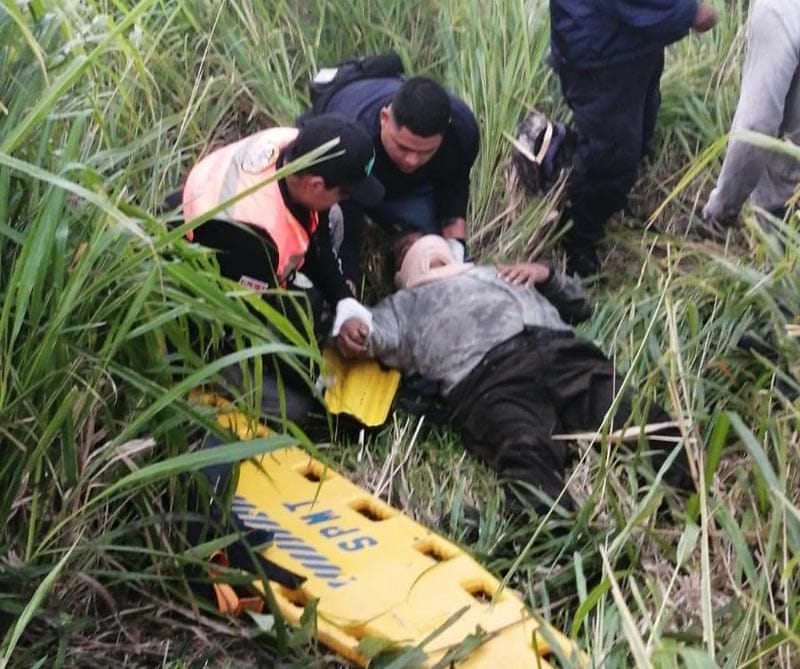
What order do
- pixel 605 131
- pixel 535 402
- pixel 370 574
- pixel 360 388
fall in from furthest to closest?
pixel 605 131, pixel 360 388, pixel 535 402, pixel 370 574

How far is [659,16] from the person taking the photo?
10.3ft

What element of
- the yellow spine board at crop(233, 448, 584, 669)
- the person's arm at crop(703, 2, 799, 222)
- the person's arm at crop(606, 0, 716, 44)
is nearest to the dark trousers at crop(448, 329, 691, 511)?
the yellow spine board at crop(233, 448, 584, 669)

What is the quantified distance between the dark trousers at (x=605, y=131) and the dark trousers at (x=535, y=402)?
65 cm

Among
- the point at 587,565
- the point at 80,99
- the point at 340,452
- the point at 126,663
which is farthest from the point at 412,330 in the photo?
the point at 126,663

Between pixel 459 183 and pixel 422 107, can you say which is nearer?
pixel 422 107

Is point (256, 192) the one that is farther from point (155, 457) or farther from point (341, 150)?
point (155, 457)

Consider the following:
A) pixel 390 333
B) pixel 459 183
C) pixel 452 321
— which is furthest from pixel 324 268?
pixel 459 183

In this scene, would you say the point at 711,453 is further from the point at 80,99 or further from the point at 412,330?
the point at 412,330

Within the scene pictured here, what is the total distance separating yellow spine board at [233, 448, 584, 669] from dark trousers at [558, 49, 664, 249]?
1.36 m

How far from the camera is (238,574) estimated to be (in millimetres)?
1895

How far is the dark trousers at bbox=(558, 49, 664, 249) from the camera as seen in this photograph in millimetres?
3301

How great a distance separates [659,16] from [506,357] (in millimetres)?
1037

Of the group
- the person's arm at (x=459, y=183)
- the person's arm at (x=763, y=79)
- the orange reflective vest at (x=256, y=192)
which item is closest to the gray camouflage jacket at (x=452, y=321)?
the person's arm at (x=459, y=183)

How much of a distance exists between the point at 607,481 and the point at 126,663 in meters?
0.91
